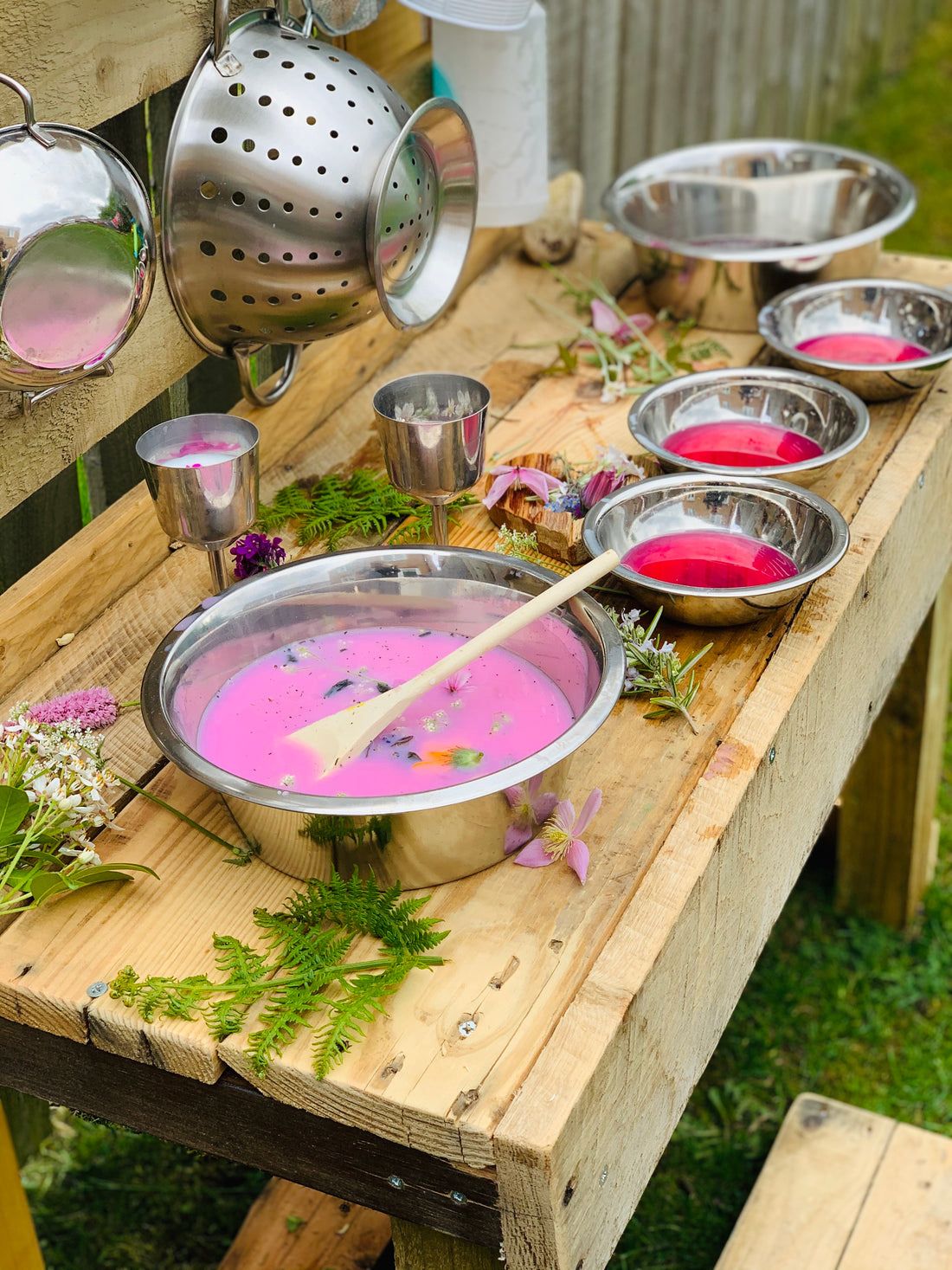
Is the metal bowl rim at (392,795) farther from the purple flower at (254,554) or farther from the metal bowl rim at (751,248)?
the metal bowl rim at (751,248)

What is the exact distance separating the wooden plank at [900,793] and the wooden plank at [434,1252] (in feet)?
4.42

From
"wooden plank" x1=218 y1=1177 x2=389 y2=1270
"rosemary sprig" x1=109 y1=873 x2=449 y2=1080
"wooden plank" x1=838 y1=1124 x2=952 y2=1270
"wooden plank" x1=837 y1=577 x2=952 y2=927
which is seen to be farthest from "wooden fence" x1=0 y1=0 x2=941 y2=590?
"wooden plank" x1=838 y1=1124 x2=952 y2=1270

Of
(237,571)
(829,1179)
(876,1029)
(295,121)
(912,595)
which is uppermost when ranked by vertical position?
(295,121)

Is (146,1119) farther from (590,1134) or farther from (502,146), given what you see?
(502,146)

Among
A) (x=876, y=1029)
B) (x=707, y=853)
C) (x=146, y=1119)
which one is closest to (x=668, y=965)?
(x=707, y=853)

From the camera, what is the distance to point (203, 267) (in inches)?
53.0

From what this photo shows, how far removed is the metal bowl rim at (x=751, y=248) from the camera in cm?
191

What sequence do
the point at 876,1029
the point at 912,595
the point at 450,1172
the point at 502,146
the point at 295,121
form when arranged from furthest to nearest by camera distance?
1. the point at 876,1029
2. the point at 502,146
3. the point at 912,595
4. the point at 295,121
5. the point at 450,1172

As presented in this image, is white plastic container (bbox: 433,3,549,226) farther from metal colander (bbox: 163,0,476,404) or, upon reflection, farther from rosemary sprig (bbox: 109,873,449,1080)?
rosemary sprig (bbox: 109,873,449,1080)

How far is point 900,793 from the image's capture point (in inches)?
90.1

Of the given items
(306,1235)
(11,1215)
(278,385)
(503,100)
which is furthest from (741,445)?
(11,1215)

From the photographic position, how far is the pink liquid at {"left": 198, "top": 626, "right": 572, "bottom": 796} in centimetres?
110

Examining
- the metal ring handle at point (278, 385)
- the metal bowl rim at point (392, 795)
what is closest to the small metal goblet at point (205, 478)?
the metal bowl rim at point (392, 795)

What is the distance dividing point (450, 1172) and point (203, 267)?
2.87ft
